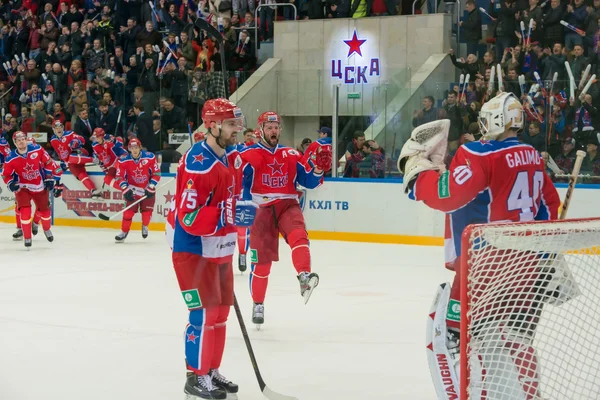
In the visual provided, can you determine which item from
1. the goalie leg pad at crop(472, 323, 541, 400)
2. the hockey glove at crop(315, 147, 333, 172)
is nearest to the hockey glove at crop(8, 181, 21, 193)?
the hockey glove at crop(315, 147, 333, 172)

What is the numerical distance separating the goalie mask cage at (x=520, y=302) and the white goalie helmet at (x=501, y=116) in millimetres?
497

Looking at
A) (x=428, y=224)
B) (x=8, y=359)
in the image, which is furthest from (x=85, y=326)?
(x=428, y=224)

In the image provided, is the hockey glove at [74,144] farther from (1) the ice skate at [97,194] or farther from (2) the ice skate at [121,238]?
(2) the ice skate at [121,238]

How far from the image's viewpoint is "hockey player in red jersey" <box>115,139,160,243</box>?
43.8 ft

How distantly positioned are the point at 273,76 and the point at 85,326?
8.71m

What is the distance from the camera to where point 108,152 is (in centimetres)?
1494

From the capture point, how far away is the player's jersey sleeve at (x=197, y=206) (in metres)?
4.54

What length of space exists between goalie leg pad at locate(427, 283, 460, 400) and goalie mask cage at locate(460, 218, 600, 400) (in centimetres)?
15

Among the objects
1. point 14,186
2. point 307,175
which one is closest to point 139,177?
point 14,186

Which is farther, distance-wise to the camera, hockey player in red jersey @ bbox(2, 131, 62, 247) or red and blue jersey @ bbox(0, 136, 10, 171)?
red and blue jersey @ bbox(0, 136, 10, 171)

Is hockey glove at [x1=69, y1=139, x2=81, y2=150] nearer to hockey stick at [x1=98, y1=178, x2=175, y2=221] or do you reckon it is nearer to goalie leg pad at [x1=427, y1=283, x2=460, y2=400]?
hockey stick at [x1=98, y1=178, x2=175, y2=221]

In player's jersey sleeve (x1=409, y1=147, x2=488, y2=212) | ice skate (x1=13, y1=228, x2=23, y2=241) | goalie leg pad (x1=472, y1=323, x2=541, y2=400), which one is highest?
player's jersey sleeve (x1=409, y1=147, x2=488, y2=212)

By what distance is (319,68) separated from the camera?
51.4 feet

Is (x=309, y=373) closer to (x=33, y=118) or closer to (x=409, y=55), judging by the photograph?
(x=409, y=55)
